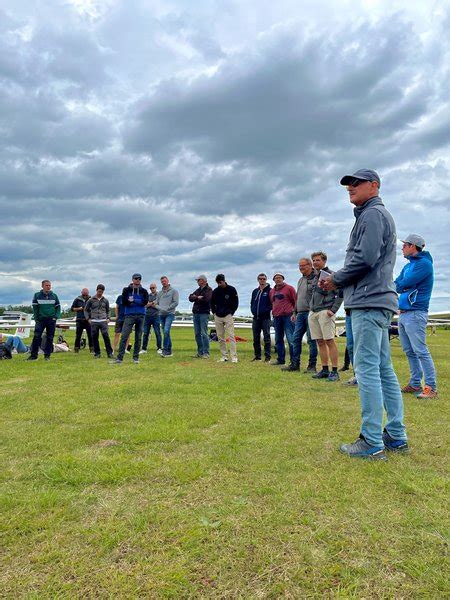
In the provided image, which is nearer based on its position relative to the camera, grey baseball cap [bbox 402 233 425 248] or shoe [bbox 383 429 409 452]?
shoe [bbox 383 429 409 452]

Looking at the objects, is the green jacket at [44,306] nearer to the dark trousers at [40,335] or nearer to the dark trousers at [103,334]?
the dark trousers at [40,335]

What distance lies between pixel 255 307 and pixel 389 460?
7723mm

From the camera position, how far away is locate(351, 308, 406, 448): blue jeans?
3.41 meters

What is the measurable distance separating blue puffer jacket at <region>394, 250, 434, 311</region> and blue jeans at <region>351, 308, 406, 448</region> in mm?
2777

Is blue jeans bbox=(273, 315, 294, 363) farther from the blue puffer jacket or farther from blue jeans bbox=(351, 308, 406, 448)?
blue jeans bbox=(351, 308, 406, 448)

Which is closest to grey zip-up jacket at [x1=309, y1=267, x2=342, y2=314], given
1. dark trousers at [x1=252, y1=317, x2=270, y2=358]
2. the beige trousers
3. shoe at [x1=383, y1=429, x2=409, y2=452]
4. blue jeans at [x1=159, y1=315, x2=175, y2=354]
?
dark trousers at [x1=252, y1=317, x2=270, y2=358]

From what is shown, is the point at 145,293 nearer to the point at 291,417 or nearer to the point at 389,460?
the point at 291,417

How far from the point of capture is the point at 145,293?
421 inches

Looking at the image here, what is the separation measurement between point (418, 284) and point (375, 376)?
10.2ft

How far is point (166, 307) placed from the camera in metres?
12.1

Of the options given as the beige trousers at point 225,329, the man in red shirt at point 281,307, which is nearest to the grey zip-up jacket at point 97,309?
the beige trousers at point 225,329

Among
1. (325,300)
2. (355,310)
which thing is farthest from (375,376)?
(325,300)

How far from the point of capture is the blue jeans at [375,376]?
3414 millimetres

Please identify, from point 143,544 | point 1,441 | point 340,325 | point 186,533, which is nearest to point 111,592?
point 143,544
